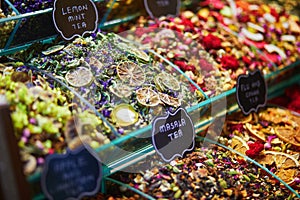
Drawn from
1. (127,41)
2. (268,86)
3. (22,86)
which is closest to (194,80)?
(127,41)

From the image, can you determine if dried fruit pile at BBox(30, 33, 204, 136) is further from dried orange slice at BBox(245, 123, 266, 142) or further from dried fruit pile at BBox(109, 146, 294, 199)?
dried orange slice at BBox(245, 123, 266, 142)

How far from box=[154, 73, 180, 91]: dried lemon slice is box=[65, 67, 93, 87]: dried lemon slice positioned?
277 millimetres

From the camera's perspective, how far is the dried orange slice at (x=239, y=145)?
188 cm

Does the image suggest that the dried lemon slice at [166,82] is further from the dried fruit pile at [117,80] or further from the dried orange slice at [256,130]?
the dried orange slice at [256,130]

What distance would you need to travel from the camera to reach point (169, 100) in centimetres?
171

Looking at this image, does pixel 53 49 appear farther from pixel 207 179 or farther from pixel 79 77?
pixel 207 179

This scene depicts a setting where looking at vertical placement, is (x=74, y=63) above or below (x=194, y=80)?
above

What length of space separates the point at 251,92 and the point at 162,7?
621mm

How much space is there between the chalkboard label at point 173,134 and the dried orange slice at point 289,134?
512 mm

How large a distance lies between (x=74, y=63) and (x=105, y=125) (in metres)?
0.30

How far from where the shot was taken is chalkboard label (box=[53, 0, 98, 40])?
1.72m

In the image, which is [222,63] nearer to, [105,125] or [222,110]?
[222,110]

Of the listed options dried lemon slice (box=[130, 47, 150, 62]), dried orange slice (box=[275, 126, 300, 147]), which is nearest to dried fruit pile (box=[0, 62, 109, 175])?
dried lemon slice (box=[130, 47, 150, 62])

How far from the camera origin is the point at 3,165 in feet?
3.99
